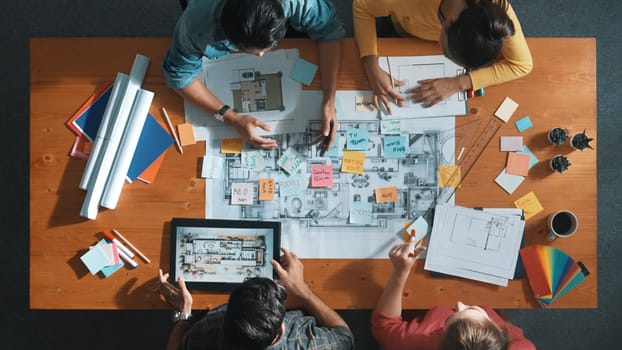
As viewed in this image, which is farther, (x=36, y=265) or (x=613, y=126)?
(x=613, y=126)

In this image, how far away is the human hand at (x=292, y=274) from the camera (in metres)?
1.36

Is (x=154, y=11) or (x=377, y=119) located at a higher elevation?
(x=154, y=11)

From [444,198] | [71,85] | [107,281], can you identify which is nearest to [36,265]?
[107,281]

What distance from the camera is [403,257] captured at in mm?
1335

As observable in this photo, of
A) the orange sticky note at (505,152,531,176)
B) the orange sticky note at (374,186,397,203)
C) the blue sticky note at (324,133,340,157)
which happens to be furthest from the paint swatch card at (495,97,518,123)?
the blue sticky note at (324,133,340,157)

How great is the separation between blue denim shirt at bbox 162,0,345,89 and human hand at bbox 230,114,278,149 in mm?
179

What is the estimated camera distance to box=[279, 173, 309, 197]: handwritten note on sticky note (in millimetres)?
1402

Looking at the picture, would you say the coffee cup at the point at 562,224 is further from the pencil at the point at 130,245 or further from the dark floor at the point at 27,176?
the pencil at the point at 130,245

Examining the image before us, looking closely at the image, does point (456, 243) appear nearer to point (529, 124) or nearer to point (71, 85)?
point (529, 124)

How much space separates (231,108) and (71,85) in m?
0.50

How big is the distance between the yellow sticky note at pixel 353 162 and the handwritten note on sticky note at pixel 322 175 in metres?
0.04

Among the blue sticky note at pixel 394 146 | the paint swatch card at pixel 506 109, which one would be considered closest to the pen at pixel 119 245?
the blue sticky note at pixel 394 146

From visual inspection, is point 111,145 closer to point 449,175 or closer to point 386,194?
point 386,194

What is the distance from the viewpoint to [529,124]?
140cm
